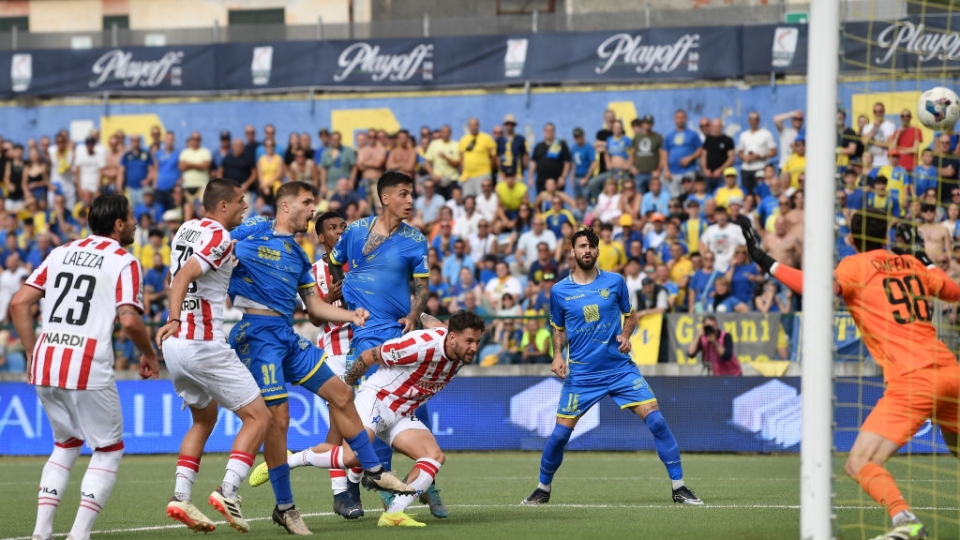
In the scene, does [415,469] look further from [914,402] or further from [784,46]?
[784,46]

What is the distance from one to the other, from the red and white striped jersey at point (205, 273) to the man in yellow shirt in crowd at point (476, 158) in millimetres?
15313

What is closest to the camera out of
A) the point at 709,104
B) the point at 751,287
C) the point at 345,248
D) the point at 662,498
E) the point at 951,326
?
the point at 345,248

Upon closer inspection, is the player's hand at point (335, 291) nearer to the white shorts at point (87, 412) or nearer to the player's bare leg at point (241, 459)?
the player's bare leg at point (241, 459)

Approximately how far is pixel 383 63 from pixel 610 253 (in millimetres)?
9123

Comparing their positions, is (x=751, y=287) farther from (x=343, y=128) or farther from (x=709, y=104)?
(x=343, y=128)

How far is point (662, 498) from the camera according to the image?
1156 cm

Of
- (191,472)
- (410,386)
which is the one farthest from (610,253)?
(191,472)

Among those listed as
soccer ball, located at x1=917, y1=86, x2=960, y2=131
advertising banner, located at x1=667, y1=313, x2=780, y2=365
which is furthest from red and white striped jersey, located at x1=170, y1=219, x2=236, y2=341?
advertising banner, located at x1=667, y1=313, x2=780, y2=365

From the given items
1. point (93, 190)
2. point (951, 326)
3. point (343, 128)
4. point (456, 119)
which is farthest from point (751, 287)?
point (93, 190)

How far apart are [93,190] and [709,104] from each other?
40.2ft

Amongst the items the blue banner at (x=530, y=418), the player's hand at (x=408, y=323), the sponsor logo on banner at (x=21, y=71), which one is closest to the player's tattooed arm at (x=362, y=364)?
the player's hand at (x=408, y=323)

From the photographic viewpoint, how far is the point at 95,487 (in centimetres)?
809

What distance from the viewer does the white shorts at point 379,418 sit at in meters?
9.64

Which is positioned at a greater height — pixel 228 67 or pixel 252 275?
pixel 228 67
